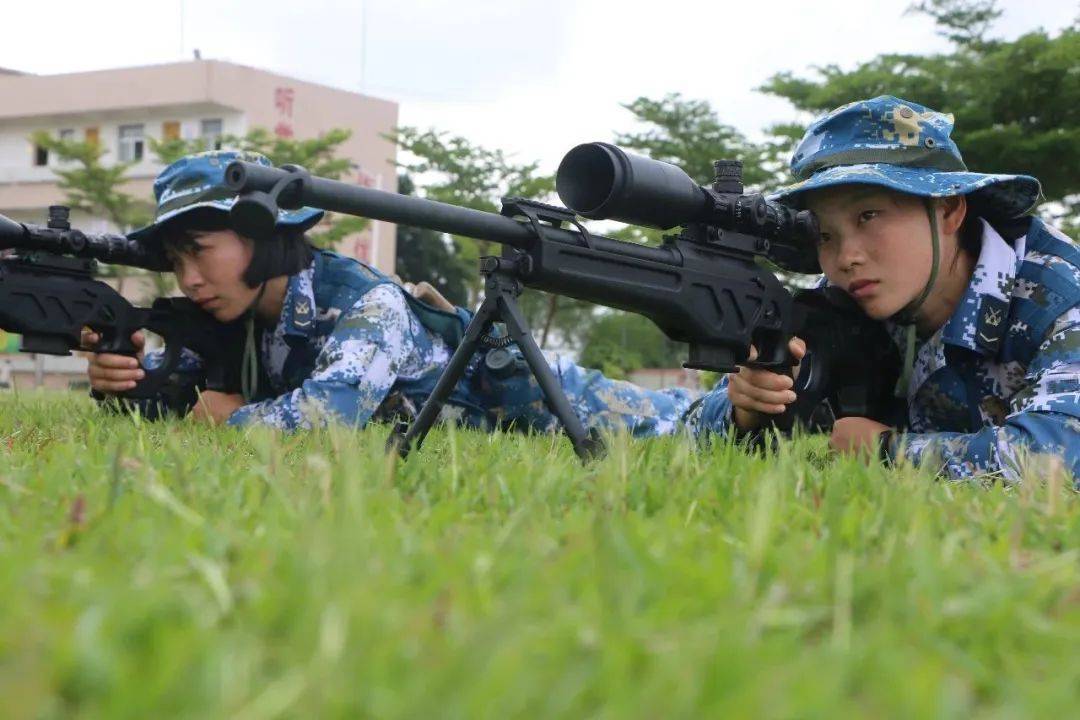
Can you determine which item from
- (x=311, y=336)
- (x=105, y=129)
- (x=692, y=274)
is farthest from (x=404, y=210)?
(x=105, y=129)

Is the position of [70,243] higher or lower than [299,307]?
higher

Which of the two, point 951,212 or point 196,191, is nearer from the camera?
point 951,212

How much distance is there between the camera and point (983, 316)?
272 centimetres

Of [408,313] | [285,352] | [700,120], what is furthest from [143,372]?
[700,120]

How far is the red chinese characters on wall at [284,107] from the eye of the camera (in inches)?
1106

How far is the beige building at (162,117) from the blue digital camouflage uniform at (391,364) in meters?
23.4

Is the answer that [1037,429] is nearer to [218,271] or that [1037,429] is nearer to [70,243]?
[218,271]

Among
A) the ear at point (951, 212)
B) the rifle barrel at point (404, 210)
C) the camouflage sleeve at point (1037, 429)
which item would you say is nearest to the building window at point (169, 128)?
the ear at point (951, 212)

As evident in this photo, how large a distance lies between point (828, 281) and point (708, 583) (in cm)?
216

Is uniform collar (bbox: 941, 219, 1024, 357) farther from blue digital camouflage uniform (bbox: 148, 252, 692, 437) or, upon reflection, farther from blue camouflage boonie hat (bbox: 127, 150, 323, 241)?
blue camouflage boonie hat (bbox: 127, 150, 323, 241)

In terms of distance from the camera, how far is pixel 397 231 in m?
32.2

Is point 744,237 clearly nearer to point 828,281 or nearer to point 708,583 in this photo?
point 828,281

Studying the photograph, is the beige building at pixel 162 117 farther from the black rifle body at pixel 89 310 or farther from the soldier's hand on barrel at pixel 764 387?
the soldier's hand on barrel at pixel 764 387

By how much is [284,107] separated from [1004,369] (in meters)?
27.4
